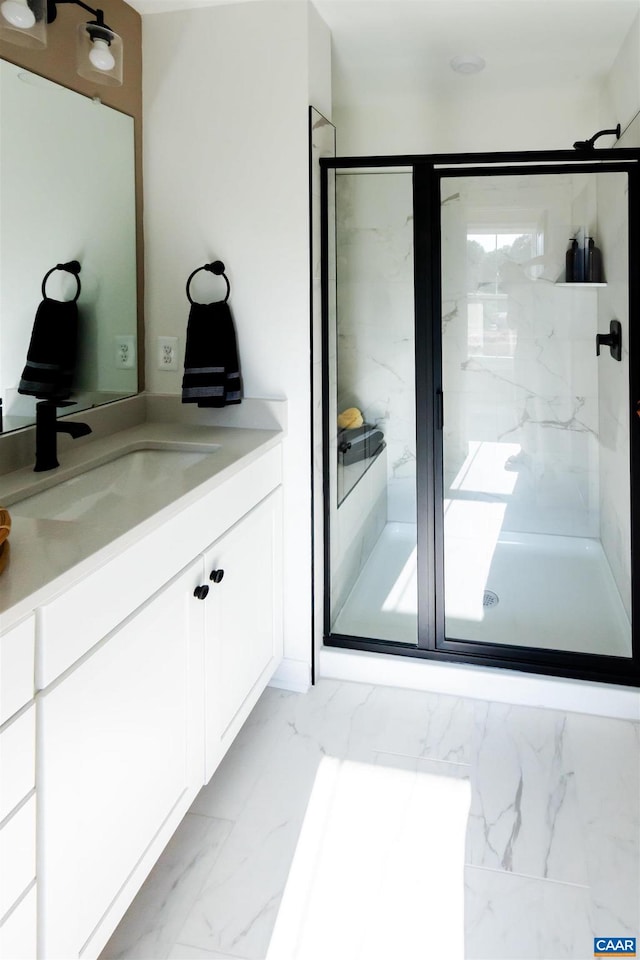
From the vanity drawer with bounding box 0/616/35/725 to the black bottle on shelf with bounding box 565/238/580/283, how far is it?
6.41 ft

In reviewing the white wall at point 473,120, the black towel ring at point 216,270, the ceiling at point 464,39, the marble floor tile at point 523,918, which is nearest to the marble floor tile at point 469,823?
the marble floor tile at point 523,918

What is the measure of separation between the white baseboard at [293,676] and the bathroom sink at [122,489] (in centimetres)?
83

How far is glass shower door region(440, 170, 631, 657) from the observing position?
2.26 metres

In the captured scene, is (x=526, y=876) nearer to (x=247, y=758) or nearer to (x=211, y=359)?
(x=247, y=758)

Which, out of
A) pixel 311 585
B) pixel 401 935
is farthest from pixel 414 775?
pixel 311 585

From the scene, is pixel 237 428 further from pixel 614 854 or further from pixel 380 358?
pixel 614 854

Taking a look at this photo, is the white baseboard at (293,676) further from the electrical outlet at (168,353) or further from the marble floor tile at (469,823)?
the electrical outlet at (168,353)

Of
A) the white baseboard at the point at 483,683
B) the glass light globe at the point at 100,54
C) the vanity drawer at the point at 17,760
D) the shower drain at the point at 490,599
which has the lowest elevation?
the white baseboard at the point at 483,683

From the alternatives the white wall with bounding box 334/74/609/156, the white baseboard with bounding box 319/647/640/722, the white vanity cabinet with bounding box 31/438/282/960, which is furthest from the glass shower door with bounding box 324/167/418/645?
the white wall with bounding box 334/74/609/156

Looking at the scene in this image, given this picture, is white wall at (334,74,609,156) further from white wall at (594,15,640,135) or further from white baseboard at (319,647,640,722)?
white baseboard at (319,647,640,722)

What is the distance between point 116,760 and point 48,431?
0.86 meters

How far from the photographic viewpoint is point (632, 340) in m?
2.22

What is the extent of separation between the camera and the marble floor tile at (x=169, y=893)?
147 cm

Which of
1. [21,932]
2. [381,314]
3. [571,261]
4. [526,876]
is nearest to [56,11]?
[381,314]
